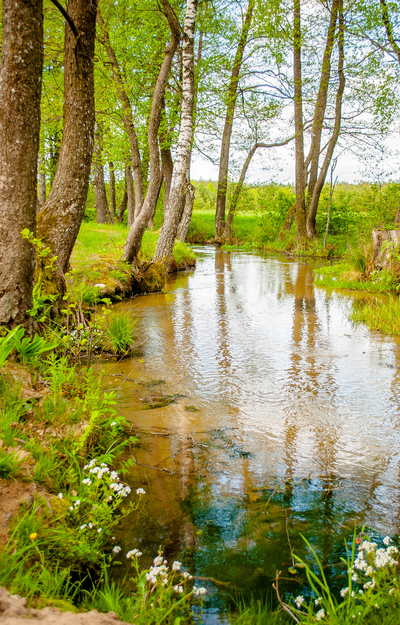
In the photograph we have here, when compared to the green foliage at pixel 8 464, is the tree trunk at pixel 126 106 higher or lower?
higher

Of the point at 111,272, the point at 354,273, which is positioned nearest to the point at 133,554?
the point at 111,272

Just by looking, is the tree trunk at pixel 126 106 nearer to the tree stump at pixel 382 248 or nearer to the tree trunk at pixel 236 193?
the tree stump at pixel 382 248

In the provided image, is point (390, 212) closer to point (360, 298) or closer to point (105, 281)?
point (360, 298)

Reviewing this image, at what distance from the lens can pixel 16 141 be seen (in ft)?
11.4

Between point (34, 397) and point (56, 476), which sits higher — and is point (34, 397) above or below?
above

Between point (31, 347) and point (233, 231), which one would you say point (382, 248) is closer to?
point (31, 347)

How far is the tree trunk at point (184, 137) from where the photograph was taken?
385 inches

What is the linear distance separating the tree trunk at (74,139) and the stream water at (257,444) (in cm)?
181

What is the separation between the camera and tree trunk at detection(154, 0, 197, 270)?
979cm

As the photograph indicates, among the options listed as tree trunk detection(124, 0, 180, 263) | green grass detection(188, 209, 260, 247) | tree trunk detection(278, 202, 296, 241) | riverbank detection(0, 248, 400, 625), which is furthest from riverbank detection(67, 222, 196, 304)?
green grass detection(188, 209, 260, 247)

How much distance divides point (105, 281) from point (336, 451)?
6.31 m

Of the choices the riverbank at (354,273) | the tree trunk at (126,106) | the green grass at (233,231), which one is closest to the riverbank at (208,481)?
the riverbank at (354,273)

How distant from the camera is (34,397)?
116 inches

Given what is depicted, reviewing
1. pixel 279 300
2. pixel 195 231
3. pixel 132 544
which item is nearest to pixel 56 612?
pixel 132 544
